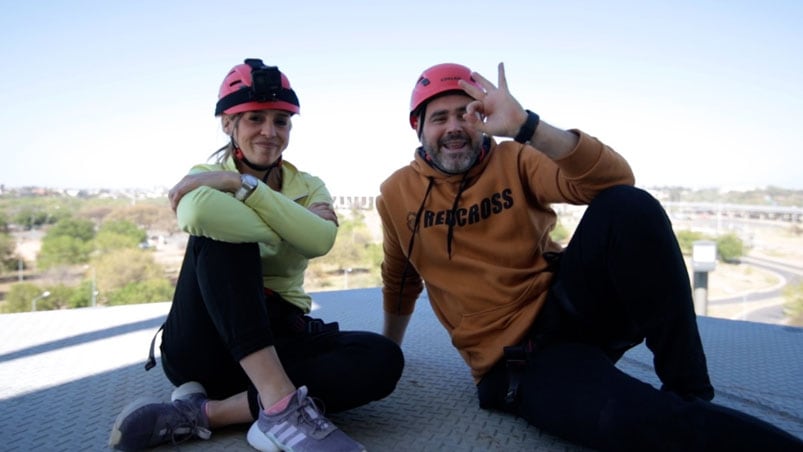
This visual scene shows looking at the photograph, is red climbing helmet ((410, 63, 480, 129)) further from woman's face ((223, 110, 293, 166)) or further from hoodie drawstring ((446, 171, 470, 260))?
woman's face ((223, 110, 293, 166))

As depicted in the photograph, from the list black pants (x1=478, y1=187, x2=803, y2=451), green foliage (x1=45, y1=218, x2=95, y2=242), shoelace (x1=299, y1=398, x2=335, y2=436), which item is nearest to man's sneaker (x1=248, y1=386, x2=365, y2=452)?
shoelace (x1=299, y1=398, x2=335, y2=436)

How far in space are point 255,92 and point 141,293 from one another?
1606 inches

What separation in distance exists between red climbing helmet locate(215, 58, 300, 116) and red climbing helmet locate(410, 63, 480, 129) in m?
0.41

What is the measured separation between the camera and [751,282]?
44.0 meters

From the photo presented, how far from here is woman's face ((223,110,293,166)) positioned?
1649 mm

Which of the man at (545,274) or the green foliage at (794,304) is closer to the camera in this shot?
the man at (545,274)

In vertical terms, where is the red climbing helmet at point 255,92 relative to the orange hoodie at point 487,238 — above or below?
above

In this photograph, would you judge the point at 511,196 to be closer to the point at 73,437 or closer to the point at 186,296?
the point at 186,296

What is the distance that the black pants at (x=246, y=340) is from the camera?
4.11 feet

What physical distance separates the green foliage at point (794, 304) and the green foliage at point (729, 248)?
955 centimetres

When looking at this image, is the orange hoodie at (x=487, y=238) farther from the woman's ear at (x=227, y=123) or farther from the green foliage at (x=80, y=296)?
the green foliage at (x=80, y=296)

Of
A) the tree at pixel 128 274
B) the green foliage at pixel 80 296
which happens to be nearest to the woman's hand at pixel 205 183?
the tree at pixel 128 274

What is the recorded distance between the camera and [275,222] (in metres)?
1.37

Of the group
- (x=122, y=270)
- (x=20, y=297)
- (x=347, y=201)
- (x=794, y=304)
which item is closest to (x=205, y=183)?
(x=347, y=201)
